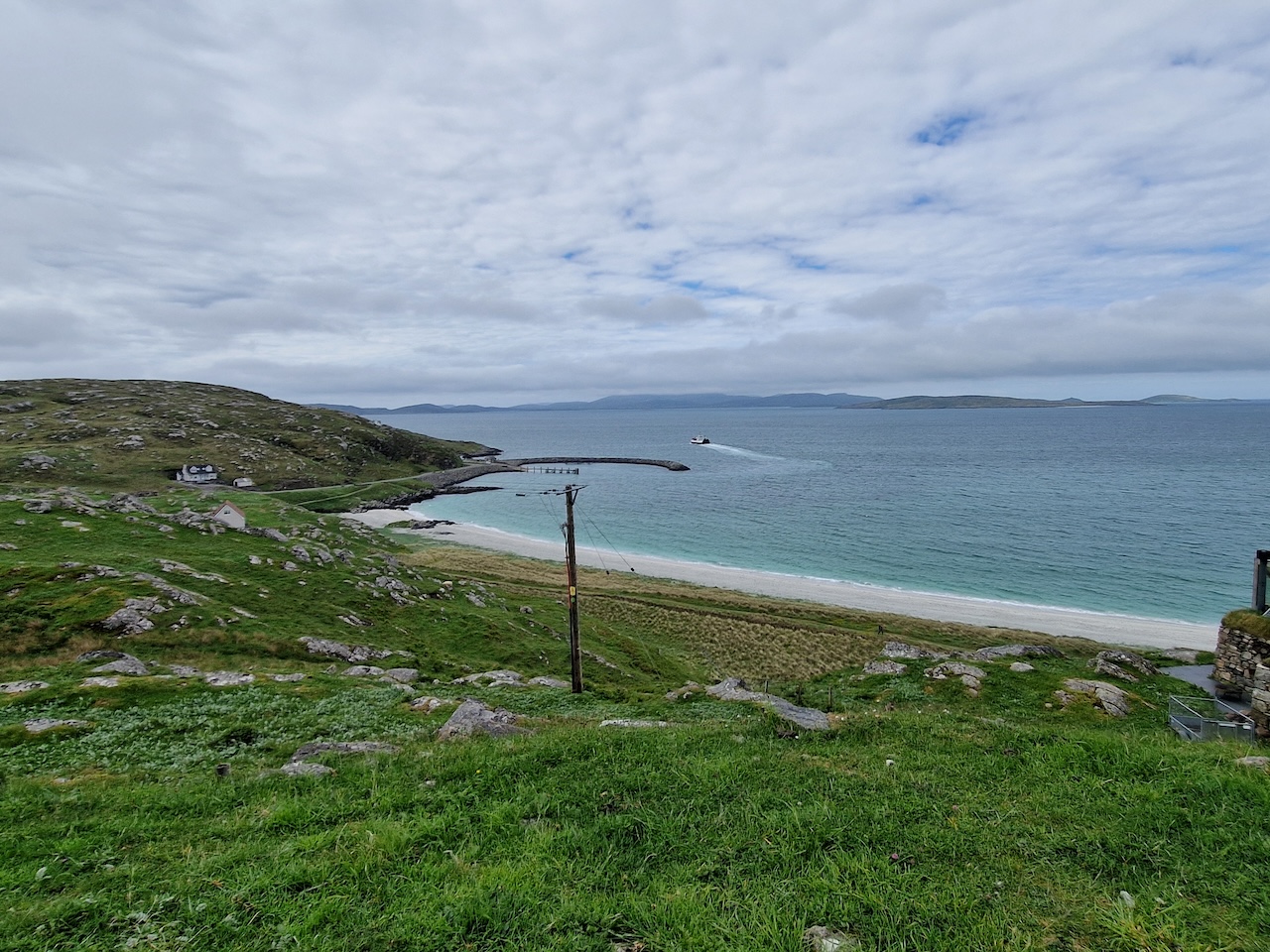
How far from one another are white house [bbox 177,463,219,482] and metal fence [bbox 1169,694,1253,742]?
412ft

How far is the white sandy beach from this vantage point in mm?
→ 45031

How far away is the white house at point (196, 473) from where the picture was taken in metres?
99.7

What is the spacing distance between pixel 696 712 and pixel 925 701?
10092 millimetres

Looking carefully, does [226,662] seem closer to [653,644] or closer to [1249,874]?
[653,644]

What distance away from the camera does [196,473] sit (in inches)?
3979

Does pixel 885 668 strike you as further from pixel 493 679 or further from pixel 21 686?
pixel 21 686

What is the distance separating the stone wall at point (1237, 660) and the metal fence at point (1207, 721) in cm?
672

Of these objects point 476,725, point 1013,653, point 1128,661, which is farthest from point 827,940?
point 1013,653

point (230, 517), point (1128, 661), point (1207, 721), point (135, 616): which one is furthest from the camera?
point (230, 517)

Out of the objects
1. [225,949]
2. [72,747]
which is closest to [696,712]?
[225,949]

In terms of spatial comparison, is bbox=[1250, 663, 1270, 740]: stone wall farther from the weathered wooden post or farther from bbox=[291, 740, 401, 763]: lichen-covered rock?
bbox=[291, 740, 401, 763]: lichen-covered rock

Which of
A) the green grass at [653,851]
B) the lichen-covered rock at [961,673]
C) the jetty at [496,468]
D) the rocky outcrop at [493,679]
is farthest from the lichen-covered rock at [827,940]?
the jetty at [496,468]

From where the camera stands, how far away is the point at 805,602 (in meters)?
52.7

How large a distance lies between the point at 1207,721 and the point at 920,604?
39242 millimetres
